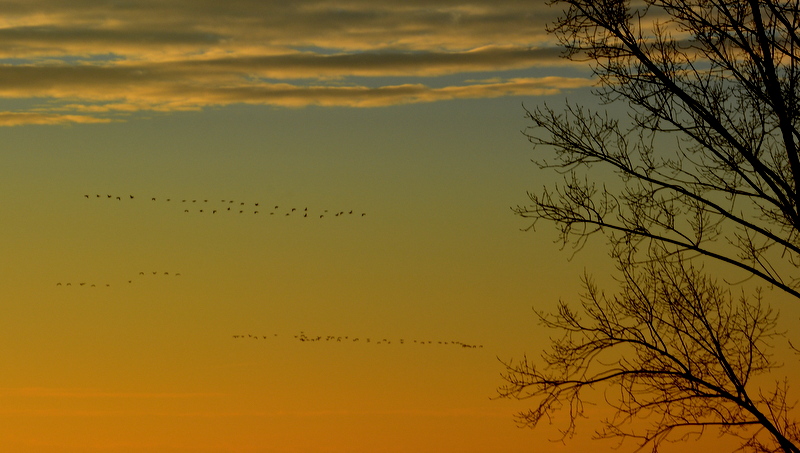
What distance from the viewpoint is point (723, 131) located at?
39.2ft

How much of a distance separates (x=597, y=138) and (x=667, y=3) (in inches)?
80.1

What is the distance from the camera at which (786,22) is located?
11.8 metres

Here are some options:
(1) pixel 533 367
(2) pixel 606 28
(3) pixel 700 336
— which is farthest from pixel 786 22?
(1) pixel 533 367

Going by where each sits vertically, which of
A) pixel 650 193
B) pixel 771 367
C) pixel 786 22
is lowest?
pixel 771 367

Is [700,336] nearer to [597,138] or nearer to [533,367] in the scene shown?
[533,367]

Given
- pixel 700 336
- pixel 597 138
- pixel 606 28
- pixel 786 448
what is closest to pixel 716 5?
pixel 606 28

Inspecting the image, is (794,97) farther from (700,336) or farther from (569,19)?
(700,336)

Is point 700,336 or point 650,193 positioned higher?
point 650,193

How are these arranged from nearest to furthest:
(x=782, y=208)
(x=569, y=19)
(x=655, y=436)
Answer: (x=782, y=208) → (x=569, y=19) → (x=655, y=436)

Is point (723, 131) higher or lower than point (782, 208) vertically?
higher

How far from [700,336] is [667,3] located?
5.16 metres

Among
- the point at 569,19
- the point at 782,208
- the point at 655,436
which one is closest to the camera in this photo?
the point at 782,208

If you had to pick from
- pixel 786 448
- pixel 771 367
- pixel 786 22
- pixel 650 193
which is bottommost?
pixel 786 448

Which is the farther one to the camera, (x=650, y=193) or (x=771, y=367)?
(x=771, y=367)
